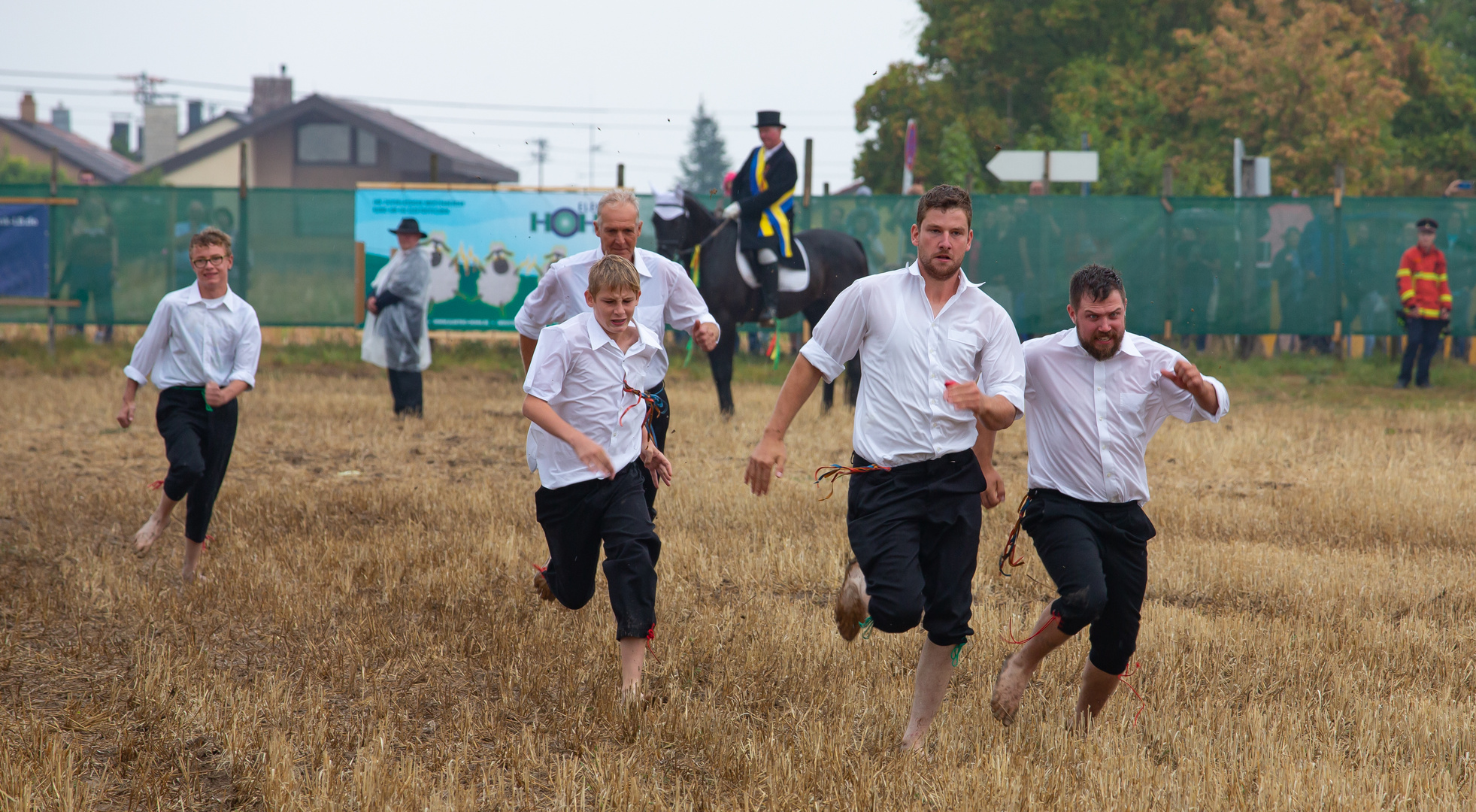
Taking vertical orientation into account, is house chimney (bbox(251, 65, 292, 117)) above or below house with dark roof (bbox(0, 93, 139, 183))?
above

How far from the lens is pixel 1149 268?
18125 mm

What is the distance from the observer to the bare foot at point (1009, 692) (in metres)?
4.63

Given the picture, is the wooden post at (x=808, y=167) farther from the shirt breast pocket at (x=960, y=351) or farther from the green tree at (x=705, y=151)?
the green tree at (x=705, y=151)

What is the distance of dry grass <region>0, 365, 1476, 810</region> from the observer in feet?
13.4

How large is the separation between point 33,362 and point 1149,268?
14.5 metres

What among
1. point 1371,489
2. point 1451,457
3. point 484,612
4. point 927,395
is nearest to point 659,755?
point 927,395

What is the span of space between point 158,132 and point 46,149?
20.7 feet

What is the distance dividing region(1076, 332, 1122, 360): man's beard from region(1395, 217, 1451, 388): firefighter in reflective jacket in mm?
13507

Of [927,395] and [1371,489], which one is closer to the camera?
[927,395]

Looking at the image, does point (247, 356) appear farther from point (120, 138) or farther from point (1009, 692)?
point (120, 138)

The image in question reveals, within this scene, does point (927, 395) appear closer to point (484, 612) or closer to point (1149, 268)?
point (484, 612)

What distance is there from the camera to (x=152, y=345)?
670cm

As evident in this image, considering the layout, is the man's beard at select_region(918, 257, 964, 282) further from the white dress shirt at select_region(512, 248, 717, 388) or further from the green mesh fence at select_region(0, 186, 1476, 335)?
the green mesh fence at select_region(0, 186, 1476, 335)

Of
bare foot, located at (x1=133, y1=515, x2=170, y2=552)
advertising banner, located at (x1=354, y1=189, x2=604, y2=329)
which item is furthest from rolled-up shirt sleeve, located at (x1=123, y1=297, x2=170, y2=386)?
advertising banner, located at (x1=354, y1=189, x2=604, y2=329)
